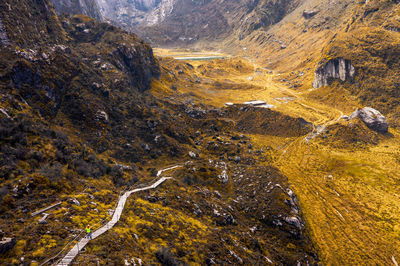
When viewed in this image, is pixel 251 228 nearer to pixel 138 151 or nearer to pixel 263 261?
pixel 263 261

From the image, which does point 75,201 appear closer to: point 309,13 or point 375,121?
point 375,121

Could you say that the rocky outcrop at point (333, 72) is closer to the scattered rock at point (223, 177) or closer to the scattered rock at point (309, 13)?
the scattered rock at point (223, 177)

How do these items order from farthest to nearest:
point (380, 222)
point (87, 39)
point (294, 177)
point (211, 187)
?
point (87, 39)
point (294, 177)
point (211, 187)
point (380, 222)

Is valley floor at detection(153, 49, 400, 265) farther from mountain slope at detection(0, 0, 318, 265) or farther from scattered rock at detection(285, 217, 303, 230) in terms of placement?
mountain slope at detection(0, 0, 318, 265)

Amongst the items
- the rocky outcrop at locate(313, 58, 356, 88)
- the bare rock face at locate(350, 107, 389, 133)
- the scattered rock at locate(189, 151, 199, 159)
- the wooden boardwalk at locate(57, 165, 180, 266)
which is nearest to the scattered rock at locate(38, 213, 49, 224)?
the wooden boardwalk at locate(57, 165, 180, 266)

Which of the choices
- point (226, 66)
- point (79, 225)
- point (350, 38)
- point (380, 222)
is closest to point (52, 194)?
point (79, 225)
